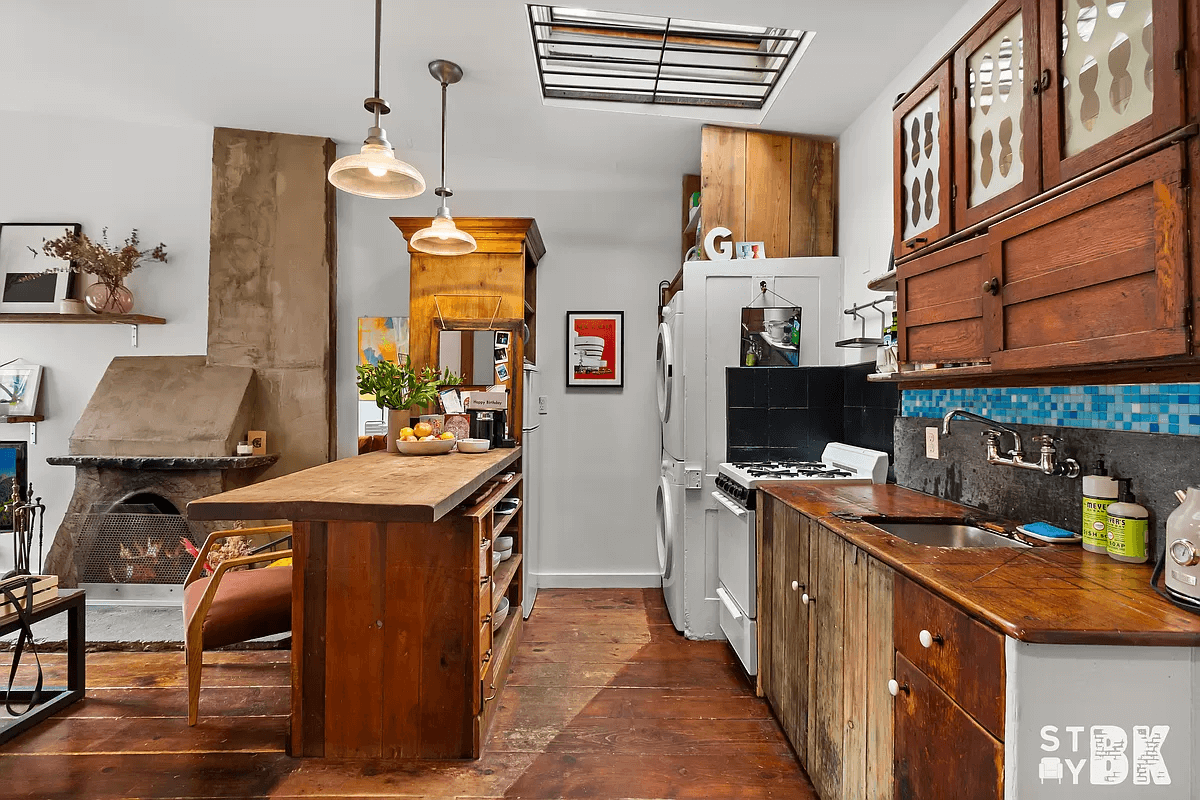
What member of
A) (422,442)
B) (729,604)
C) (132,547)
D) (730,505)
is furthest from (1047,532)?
(132,547)

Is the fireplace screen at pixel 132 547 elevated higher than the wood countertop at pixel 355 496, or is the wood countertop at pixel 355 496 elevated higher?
the wood countertop at pixel 355 496

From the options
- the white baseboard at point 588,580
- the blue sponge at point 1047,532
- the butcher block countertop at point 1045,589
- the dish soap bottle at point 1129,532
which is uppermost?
the dish soap bottle at point 1129,532

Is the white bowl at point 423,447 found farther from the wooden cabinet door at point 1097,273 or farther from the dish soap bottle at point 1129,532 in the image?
the dish soap bottle at point 1129,532

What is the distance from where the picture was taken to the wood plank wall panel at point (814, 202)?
10.8 feet

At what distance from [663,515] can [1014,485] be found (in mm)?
1877

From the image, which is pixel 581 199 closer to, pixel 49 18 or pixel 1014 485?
pixel 49 18

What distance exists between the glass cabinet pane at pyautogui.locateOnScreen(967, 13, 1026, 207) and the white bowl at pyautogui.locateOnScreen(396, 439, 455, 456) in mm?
2358

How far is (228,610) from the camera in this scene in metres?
2.29

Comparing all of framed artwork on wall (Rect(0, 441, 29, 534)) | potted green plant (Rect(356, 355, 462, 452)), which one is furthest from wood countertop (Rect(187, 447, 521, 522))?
framed artwork on wall (Rect(0, 441, 29, 534))

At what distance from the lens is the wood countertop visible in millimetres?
1611

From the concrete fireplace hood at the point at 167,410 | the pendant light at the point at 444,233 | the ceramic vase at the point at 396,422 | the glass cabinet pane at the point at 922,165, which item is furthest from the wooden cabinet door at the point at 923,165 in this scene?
the concrete fireplace hood at the point at 167,410

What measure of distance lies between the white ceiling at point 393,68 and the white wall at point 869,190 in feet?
0.22

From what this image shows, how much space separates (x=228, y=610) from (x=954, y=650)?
235 centimetres

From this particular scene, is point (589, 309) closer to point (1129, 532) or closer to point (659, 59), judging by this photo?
point (659, 59)
